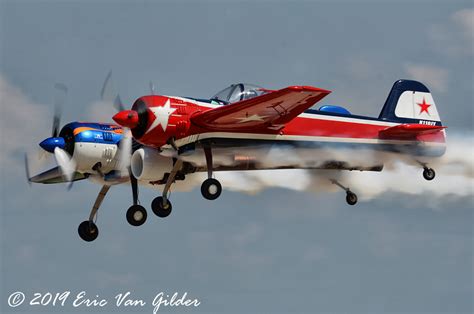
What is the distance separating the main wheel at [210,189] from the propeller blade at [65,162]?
383cm

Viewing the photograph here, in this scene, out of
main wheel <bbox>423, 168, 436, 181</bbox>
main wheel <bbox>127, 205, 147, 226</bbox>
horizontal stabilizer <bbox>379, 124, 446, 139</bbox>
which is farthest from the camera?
main wheel <bbox>423, 168, 436, 181</bbox>

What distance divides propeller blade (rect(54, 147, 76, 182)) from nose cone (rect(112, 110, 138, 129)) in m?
2.75

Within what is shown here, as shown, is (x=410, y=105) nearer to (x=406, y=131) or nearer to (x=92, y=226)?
(x=406, y=131)

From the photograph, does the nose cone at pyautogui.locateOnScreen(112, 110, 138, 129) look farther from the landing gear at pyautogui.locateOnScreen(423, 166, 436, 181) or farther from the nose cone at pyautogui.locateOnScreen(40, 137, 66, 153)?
the landing gear at pyautogui.locateOnScreen(423, 166, 436, 181)

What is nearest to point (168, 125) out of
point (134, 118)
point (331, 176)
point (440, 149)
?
point (134, 118)

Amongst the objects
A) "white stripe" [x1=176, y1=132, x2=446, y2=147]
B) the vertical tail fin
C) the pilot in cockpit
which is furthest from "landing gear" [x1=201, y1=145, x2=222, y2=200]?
the vertical tail fin

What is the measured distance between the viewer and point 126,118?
100.0 feet

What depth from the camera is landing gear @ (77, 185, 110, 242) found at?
3456 cm

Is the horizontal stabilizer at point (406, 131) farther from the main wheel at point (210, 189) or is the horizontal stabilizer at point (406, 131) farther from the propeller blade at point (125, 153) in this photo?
the propeller blade at point (125, 153)

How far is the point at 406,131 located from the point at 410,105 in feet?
5.69

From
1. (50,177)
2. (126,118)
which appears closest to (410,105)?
(126,118)

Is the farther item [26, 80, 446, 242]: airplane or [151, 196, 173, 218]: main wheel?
[151, 196, 173, 218]: main wheel

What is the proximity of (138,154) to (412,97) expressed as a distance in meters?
7.78

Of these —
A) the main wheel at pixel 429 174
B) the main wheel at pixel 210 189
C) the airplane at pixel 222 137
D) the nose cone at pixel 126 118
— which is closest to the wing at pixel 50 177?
the airplane at pixel 222 137
